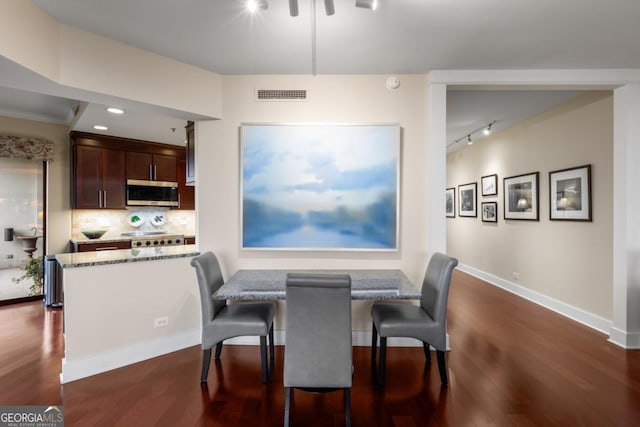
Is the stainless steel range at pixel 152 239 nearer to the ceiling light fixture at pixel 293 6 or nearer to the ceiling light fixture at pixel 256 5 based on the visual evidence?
the ceiling light fixture at pixel 256 5

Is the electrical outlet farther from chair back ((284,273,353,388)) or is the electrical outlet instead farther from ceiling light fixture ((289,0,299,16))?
ceiling light fixture ((289,0,299,16))

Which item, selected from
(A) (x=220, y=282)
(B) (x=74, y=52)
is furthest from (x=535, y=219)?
(B) (x=74, y=52)

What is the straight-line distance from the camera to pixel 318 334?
1.73 metres

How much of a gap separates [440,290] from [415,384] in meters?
0.75

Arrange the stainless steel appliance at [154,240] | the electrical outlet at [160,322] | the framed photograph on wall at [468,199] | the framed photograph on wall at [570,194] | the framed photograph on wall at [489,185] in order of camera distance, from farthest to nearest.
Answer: the framed photograph on wall at [468,199] → the framed photograph on wall at [489,185] → the stainless steel appliance at [154,240] → the framed photograph on wall at [570,194] → the electrical outlet at [160,322]

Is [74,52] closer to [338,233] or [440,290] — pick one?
[338,233]

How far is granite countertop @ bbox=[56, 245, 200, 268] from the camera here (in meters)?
2.39

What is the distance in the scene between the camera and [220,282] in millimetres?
2600

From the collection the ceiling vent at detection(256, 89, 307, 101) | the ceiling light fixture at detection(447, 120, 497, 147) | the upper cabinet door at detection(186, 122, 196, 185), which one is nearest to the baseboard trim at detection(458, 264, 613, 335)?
the ceiling light fixture at detection(447, 120, 497, 147)

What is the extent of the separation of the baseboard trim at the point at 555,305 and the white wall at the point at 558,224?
0.14 feet

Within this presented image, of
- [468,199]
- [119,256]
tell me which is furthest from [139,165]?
[468,199]

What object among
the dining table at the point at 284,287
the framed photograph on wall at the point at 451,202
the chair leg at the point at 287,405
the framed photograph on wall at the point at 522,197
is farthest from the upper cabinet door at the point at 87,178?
the framed photograph on wall at the point at 451,202

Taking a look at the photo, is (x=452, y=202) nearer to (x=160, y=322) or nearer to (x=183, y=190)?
(x=183, y=190)

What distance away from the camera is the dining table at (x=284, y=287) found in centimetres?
208
